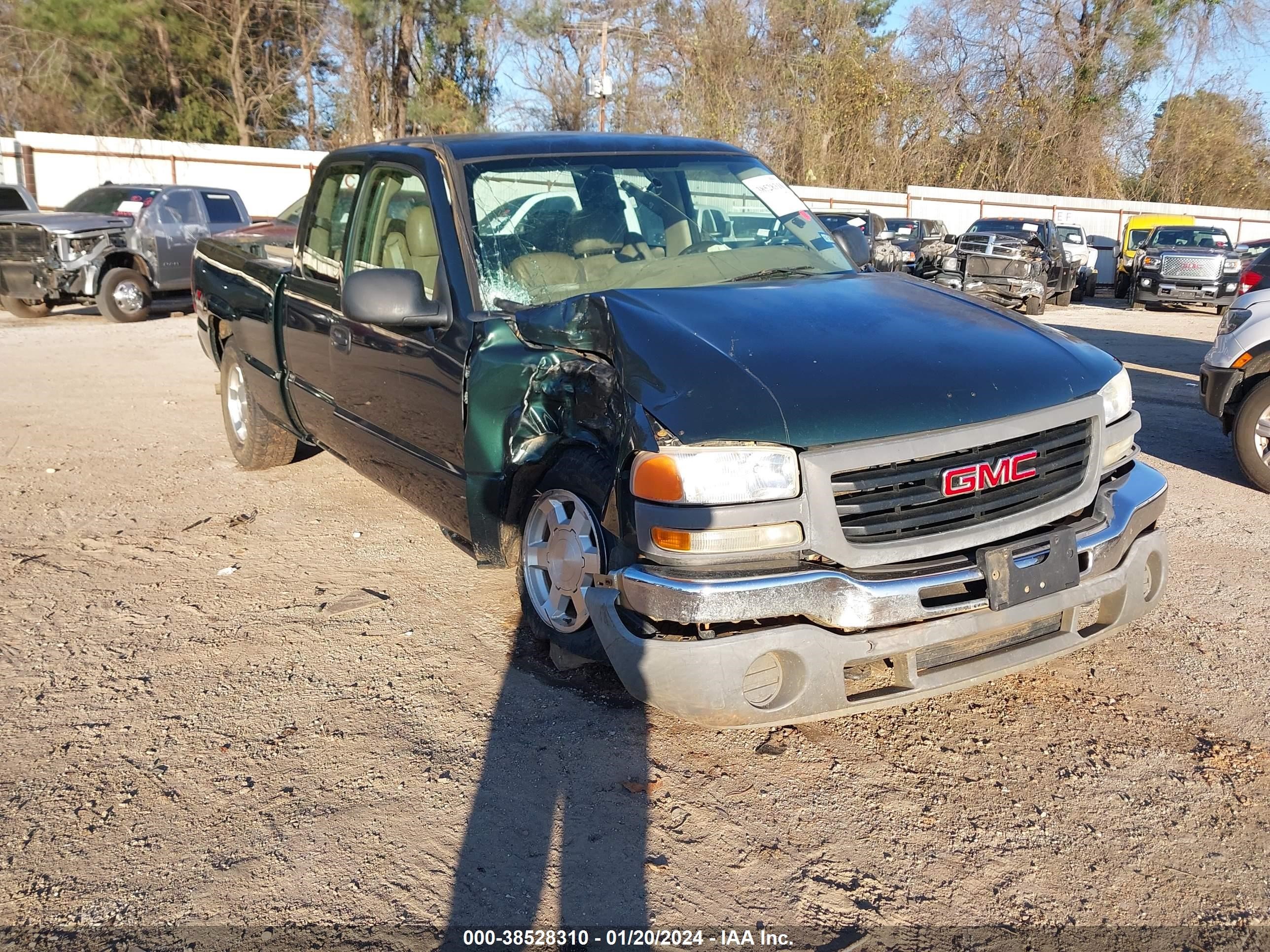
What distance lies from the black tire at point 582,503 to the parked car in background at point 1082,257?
2199cm

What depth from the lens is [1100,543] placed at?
10.6 feet

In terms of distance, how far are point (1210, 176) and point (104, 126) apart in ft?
148

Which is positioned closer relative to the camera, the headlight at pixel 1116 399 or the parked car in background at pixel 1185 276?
the headlight at pixel 1116 399

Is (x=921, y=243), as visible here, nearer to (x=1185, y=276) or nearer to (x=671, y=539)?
(x=1185, y=276)

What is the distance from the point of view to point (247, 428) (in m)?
6.58

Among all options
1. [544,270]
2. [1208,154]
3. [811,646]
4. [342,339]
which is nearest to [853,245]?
[544,270]

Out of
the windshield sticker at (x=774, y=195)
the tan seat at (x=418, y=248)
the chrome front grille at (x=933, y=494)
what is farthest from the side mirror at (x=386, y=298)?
the chrome front grille at (x=933, y=494)

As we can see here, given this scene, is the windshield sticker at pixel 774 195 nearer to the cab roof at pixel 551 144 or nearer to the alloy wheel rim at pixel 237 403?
the cab roof at pixel 551 144

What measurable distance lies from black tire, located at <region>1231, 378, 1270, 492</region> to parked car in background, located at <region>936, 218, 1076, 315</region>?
11.0 m

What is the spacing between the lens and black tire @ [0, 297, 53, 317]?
1570cm

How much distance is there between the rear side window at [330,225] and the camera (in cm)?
499

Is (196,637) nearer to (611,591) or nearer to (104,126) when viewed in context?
(611,591)

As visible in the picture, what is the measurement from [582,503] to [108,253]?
13.8m

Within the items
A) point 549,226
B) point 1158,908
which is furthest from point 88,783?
point 1158,908
